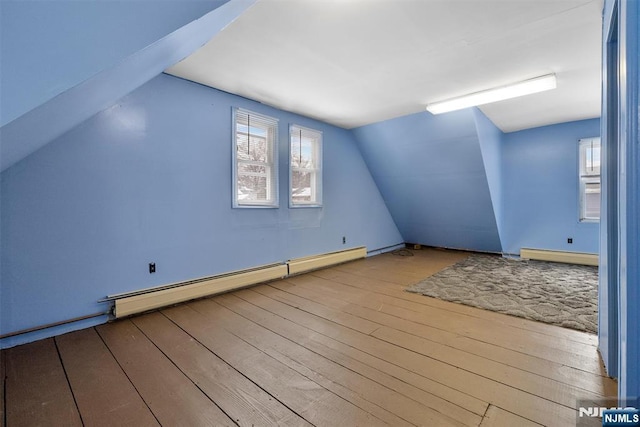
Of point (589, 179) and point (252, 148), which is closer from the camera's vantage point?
point (252, 148)

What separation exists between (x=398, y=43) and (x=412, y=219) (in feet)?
13.9

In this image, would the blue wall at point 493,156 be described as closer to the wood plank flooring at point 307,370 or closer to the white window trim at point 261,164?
the wood plank flooring at point 307,370

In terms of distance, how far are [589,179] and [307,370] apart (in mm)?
5625

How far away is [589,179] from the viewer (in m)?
4.45

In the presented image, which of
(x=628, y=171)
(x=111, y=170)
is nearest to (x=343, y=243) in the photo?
(x=111, y=170)

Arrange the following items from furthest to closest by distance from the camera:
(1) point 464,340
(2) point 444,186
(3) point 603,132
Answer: (2) point 444,186
(1) point 464,340
(3) point 603,132

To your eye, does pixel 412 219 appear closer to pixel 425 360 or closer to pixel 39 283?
pixel 425 360

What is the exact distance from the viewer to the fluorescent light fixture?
9.38 ft

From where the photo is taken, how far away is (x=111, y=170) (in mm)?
2424

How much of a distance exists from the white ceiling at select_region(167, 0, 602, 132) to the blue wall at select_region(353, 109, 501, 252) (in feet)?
2.17

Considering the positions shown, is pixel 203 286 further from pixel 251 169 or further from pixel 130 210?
pixel 251 169


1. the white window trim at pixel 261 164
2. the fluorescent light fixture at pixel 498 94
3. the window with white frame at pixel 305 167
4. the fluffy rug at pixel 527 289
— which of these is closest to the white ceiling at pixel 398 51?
the fluorescent light fixture at pixel 498 94

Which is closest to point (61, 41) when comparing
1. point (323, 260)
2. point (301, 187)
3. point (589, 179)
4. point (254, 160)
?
point (254, 160)

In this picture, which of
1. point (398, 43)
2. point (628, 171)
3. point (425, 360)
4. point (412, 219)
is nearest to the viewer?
point (628, 171)
